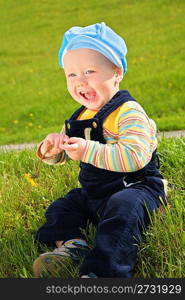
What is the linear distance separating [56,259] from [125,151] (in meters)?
0.67

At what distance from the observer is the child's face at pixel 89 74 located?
9.11ft

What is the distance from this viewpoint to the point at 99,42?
2.78 meters

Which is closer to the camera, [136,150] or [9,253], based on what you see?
[136,150]

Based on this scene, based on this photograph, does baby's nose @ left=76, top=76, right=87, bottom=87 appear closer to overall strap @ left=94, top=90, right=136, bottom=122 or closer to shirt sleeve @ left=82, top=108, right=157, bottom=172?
overall strap @ left=94, top=90, right=136, bottom=122

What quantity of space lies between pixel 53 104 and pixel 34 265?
777 cm

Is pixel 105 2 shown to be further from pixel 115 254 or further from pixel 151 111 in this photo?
pixel 115 254

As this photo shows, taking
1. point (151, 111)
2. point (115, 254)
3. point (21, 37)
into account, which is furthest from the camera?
point (21, 37)

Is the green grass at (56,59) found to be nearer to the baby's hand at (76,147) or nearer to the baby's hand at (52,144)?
the baby's hand at (52,144)

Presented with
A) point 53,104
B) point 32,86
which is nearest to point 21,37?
point 32,86

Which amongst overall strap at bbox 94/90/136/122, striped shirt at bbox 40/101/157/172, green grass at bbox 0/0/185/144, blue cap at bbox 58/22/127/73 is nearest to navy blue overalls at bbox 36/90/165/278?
overall strap at bbox 94/90/136/122

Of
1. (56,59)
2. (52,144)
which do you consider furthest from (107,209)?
(56,59)

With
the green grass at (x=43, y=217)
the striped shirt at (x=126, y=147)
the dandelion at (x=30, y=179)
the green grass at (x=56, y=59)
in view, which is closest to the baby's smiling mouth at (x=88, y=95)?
the striped shirt at (x=126, y=147)

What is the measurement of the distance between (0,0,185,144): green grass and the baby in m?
3.90

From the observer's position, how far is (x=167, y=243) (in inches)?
107
